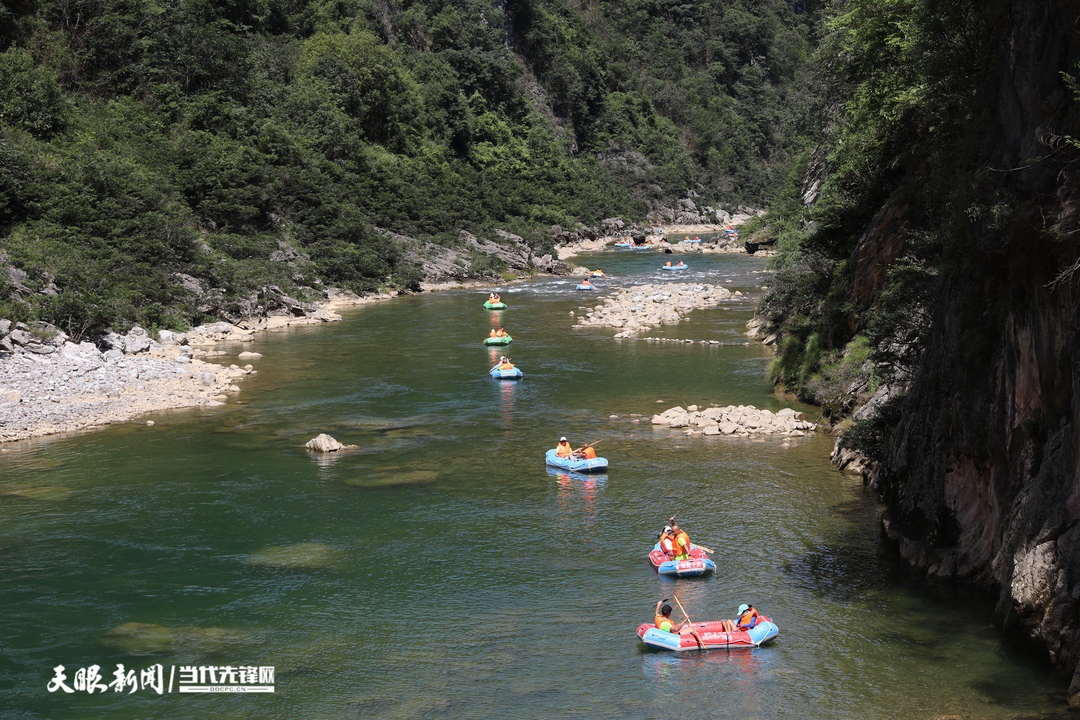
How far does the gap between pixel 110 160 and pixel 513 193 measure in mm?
46246

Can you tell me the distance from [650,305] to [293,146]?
94.4ft

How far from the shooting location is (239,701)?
54.5ft

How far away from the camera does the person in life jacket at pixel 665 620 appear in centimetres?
1823

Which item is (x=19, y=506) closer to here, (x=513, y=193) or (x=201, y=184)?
(x=201, y=184)

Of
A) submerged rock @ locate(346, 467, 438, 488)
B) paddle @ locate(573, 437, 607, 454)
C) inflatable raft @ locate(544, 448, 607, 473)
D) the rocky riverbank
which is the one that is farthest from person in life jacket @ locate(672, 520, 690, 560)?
the rocky riverbank

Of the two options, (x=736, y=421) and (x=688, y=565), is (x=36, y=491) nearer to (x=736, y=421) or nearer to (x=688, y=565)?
(x=688, y=565)

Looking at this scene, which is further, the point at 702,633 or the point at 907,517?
the point at 907,517

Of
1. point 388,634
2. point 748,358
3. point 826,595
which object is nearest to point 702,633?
point 826,595

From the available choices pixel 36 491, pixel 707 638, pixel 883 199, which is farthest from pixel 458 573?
pixel 883 199

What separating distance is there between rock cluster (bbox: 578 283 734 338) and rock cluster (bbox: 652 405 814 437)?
17.2 m

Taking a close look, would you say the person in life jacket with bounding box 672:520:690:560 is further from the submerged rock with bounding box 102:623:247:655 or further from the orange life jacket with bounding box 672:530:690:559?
the submerged rock with bounding box 102:623:247:655

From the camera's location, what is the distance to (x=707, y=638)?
18266 millimetres

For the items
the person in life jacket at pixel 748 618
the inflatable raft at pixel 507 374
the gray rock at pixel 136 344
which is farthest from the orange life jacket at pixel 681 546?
the gray rock at pixel 136 344

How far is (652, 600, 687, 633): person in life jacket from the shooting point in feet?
59.8
